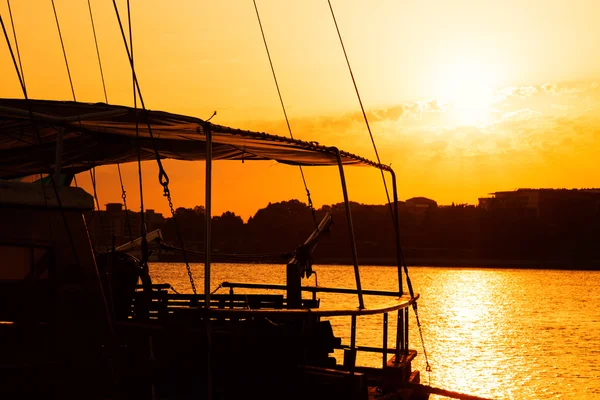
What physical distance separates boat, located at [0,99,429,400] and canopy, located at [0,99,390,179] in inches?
1.3

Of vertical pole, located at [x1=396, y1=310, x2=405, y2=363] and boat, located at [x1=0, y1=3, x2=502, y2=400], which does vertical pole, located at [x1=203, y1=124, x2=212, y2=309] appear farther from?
vertical pole, located at [x1=396, y1=310, x2=405, y2=363]

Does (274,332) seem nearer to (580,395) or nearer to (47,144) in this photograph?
(47,144)

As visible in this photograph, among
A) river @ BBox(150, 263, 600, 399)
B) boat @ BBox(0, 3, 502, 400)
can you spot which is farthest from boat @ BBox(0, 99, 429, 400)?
river @ BBox(150, 263, 600, 399)

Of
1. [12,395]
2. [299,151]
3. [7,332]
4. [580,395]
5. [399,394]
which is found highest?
[299,151]

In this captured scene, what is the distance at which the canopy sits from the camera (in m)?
11.4

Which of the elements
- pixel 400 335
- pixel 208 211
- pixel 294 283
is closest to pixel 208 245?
pixel 208 211

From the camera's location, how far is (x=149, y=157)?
59.9 ft

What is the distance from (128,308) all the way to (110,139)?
282cm

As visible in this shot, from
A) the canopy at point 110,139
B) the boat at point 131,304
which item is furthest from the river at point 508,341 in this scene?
the canopy at point 110,139

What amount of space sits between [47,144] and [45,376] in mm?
7465

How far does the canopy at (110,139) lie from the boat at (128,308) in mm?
32

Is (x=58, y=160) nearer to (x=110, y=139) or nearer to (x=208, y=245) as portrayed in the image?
(x=208, y=245)

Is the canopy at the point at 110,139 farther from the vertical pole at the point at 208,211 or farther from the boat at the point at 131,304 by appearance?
the vertical pole at the point at 208,211

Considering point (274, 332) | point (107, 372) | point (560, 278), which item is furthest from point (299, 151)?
point (560, 278)
